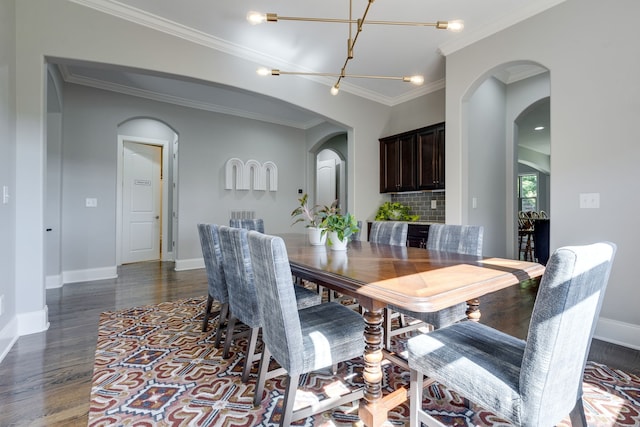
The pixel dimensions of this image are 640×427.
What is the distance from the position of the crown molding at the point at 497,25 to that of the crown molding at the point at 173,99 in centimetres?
326

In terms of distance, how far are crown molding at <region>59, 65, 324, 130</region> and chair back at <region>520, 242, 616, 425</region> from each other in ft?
17.7

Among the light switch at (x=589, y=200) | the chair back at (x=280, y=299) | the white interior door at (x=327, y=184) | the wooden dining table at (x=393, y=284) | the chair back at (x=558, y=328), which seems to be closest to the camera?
the chair back at (x=558, y=328)

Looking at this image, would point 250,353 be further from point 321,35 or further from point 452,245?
point 321,35

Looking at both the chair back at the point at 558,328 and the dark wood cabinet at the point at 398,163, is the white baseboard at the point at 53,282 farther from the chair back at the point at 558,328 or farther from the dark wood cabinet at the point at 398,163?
the chair back at the point at 558,328

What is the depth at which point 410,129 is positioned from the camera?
16.0ft

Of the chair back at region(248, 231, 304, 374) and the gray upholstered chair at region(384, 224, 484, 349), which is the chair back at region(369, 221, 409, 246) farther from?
the chair back at region(248, 231, 304, 374)

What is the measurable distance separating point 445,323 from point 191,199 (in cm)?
469

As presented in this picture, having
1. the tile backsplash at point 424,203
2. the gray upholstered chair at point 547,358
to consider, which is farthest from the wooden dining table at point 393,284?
the tile backsplash at point 424,203

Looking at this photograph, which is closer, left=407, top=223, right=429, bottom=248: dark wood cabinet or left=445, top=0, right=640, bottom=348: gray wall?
left=445, top=0, right=640, bottom=348: gray wall

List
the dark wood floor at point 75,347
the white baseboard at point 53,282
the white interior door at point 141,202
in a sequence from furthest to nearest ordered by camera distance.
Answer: the white interior door at point 141,202 → the white baseboard at point 53,282 → the dark wood floor at point 75,347

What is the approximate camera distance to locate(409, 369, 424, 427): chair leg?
1.20m

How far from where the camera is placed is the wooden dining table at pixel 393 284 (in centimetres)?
108

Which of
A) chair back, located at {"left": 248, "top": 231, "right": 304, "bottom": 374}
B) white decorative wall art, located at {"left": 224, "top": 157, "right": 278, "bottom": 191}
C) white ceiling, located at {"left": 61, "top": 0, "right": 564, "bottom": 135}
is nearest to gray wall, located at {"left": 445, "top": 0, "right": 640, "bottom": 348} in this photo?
white ceiling, located at {"left": 61, "top": 0, "right": 564, "bottom": 135}

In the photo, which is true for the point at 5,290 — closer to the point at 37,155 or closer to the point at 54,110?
the point at 37,155
